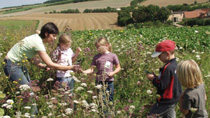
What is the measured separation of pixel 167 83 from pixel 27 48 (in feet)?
6.57

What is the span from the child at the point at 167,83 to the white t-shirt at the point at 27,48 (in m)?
1.60

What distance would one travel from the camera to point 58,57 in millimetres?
3504

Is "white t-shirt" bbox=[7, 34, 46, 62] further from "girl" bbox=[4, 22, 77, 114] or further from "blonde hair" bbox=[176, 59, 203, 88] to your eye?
"blonde hair" bbox=[176, 59, 203, 88]

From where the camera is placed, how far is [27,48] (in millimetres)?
3016

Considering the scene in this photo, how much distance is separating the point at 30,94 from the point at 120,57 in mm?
3038

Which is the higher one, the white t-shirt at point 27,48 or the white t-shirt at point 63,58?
the white t-shirt at point 27,48

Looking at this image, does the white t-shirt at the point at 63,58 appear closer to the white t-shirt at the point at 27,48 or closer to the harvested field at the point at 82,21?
the white t-shirt at the point at 27,48

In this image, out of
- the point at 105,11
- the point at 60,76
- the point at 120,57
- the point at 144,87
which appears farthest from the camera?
the point at 105,11

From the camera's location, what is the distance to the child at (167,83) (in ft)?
8.16

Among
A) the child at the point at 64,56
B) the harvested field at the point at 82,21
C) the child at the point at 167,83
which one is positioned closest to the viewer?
the child at the point at 167,83

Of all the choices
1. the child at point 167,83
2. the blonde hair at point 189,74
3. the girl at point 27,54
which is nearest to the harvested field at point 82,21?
the girl at point 27,54

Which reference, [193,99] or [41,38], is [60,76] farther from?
[193,99]

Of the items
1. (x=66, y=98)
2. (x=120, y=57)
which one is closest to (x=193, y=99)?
(x=66, y=98)

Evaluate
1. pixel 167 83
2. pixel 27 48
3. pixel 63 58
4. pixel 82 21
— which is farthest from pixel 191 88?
pixel 82 21
